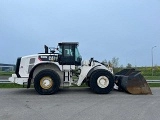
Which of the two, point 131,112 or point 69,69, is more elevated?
point 69,69

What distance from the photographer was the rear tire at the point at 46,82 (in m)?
13.9

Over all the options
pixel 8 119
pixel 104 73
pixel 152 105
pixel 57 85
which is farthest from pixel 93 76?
pixel 8 119

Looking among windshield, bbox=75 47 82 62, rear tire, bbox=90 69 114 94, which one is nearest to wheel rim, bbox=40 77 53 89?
windshield, bbox=75 47 82 62

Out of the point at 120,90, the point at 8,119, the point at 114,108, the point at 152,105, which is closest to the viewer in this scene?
the point at 8,119

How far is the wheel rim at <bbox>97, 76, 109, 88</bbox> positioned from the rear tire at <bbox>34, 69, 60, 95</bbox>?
2.22 meters

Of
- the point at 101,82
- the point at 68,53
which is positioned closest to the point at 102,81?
the point at 101,82

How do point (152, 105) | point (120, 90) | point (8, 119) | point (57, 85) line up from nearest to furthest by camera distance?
1. point (8, 119)
2. point (152, 105)
3. point (57, 85)
4. point (120, 90)

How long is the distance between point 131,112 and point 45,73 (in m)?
6.25

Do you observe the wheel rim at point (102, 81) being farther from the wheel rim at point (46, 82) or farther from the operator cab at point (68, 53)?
the wheel rim at point (46, 82)

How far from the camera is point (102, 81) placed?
563 inches

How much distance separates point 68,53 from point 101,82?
8.07ft

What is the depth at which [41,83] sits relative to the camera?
1402 centimetres

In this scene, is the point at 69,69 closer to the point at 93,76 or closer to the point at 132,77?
the point at 93,76

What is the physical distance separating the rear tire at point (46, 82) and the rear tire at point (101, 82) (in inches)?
74.9
